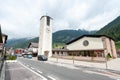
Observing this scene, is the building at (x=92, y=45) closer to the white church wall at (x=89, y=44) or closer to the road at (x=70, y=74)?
the white church wall at (x=89, y=44)

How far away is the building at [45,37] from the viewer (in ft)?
230

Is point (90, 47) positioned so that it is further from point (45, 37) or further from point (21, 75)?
point (21, 75)

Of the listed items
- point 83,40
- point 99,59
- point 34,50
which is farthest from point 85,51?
point 34,50

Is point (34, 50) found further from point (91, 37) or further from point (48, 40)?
point (91, 37)

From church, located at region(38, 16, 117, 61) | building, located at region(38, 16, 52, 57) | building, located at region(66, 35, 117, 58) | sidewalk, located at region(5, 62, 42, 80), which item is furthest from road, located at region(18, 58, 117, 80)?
building, located at region(38, 16, 52, 57)

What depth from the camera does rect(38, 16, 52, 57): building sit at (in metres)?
70.2

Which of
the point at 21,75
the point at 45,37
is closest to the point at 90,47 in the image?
the point at 45,37

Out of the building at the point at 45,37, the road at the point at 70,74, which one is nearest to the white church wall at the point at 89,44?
the building at the point at 45,37

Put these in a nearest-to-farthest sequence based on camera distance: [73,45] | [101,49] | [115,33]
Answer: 1. [101,49]
2. [73,45]
3. [115,33]

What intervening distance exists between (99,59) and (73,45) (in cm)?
2115

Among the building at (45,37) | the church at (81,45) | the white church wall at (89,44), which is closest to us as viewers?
the church at (81,45)

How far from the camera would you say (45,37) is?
70938mm

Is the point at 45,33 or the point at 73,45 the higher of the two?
the point at 45,33

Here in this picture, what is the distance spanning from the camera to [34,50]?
319ft
